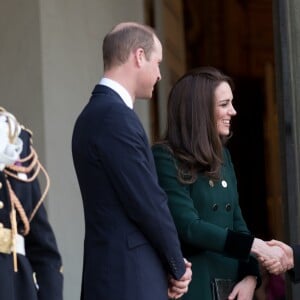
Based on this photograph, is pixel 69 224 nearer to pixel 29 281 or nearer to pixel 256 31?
→ pixel 29 281

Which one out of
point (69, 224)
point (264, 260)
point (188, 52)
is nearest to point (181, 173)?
point (264, 260)

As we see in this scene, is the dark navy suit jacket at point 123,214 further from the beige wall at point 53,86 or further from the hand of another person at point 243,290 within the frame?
the beige wall at point 53,86

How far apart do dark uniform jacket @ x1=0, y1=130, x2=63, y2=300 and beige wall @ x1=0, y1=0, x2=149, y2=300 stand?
2696 mm

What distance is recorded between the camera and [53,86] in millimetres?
6723

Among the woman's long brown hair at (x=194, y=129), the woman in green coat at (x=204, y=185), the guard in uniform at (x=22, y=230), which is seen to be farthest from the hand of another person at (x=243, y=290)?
the guard in uniform at (x=22, y=230)

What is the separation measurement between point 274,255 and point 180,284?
0.67m

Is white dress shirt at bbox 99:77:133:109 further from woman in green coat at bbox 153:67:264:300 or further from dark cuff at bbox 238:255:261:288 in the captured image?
dark cuff at bbox 238:255:261:288

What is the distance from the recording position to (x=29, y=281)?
384 centimetres

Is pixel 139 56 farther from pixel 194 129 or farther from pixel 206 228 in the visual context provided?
pixel 206 228

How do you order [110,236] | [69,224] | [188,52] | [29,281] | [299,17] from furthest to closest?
[188,52]
[69,224]
[299,17]
[110,236]
[29,281]

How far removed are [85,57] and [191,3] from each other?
3.92m

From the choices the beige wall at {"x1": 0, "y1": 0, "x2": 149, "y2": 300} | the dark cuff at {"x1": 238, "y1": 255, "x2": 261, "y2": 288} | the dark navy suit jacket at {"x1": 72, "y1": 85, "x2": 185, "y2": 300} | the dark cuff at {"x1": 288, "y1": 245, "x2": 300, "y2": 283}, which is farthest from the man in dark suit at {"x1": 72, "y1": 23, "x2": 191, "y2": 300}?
the beige wall at {"x1": 0, "y1": 0, "x2": 149, "y2": 300}

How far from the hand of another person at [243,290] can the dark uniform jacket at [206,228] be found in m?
0.04

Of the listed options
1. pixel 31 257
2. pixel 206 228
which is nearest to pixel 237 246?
pixel 206 228
